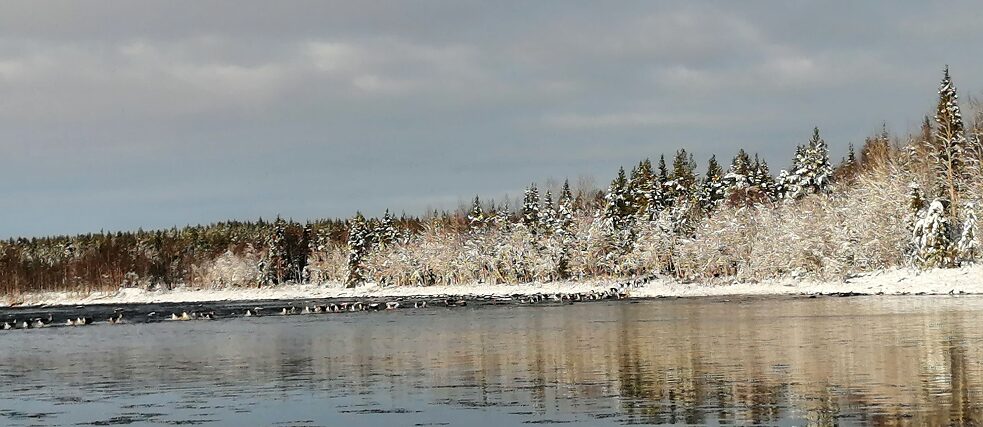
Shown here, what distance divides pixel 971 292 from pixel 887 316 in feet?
105

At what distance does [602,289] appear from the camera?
389ft

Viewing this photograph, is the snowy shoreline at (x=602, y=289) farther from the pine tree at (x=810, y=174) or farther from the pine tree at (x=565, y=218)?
the pine tree at (x=810, y=174)

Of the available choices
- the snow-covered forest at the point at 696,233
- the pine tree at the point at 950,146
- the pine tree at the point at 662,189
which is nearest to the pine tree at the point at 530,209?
the snow-covered forest at the point at 696,233

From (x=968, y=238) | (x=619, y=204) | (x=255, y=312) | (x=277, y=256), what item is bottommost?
(x=255, y=312)

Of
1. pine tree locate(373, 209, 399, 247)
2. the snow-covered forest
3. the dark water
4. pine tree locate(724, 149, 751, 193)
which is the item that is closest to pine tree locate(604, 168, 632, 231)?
the snow-covered forest

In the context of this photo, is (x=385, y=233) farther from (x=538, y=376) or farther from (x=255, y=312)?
(x=538, y=376)

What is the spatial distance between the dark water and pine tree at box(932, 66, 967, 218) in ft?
140

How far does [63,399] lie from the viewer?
25.7 meters

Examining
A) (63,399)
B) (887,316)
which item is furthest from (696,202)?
(63,399)

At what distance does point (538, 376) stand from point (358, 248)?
472ft

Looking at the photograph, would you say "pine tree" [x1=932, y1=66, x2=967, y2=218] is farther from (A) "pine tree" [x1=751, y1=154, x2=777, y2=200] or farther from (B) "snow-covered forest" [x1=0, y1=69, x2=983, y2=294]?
(A) "pine tree" [x1=751, y1=154, x2=777, y2=200]

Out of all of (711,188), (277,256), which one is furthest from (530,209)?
(277,256)

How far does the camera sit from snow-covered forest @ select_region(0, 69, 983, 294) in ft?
298

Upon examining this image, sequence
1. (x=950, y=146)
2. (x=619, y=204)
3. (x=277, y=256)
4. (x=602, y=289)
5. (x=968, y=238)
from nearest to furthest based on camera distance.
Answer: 1. (x=968, y=238)
2. (x=950, y=146)
3. (x=602, y=289)
4. (x=619, y=204)
5. (x=277, y=256)
